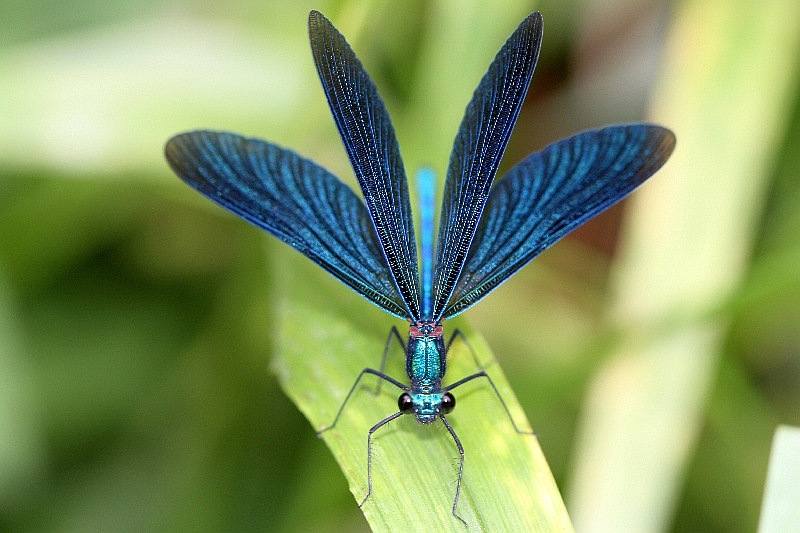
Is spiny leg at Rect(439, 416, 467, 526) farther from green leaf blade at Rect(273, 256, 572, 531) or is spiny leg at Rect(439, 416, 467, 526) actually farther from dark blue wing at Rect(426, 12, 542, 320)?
dark blue wing at Rect(426, 12, 542, 320)

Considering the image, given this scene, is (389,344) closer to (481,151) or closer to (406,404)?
(406,404)

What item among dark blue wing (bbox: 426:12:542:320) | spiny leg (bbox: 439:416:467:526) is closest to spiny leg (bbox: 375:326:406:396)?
dark blue wing (bbox: 426:12:542:320)

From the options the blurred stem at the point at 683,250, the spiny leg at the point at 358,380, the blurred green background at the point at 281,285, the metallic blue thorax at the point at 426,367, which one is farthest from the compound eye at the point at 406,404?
the blurred stem at the point at 683,250

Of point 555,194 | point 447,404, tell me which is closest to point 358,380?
point 447,404

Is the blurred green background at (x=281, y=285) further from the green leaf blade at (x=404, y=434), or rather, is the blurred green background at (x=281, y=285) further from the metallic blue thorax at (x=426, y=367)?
the metallic blue thorax at (x=426, y=367)

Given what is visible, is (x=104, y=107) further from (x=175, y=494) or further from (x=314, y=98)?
(x=175, y=494)
